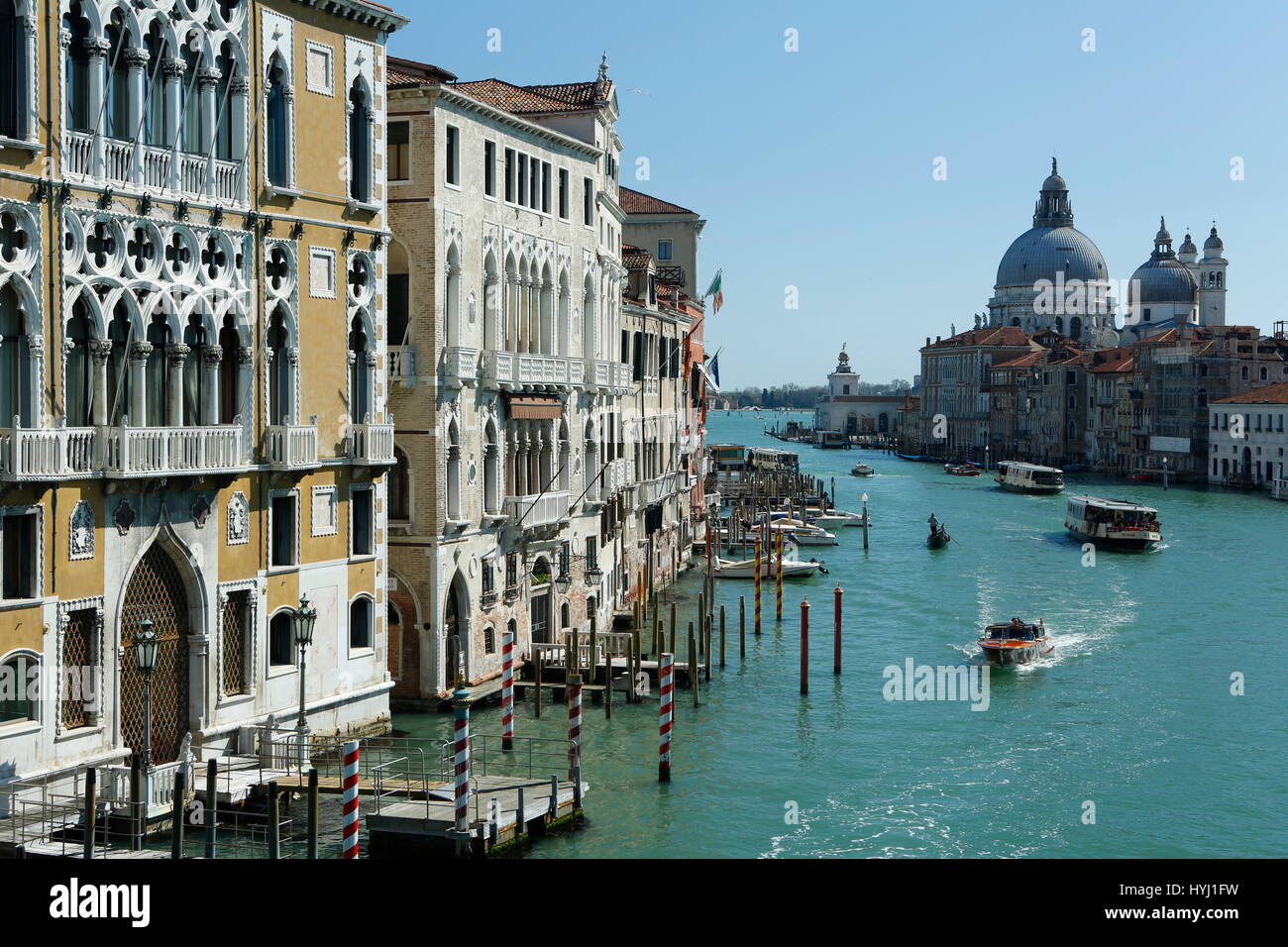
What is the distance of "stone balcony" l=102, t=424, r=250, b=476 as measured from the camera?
13.5 metres

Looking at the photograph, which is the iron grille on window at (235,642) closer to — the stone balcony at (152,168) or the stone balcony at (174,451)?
the stone balcony at (174,451)

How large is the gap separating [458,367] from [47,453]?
7.46 m

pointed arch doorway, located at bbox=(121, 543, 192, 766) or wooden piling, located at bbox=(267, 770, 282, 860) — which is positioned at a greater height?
pointed arch doorway, located at bbox=(121, 543, 192, 766)

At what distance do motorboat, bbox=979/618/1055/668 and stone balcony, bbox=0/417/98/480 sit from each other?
53.4 feet

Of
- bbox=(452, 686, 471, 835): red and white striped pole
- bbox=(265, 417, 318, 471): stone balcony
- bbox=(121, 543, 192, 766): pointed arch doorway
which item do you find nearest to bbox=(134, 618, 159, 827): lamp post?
bbox=(121, 543, 192, 766): pointed arch doorway

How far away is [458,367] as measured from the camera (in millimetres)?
19734

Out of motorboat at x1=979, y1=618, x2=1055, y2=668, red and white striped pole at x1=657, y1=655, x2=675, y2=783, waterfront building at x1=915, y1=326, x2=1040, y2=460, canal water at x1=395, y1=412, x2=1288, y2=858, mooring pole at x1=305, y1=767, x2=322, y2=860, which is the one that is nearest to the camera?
mooring pole at x1=305, y1=767, x2=322, y2=860

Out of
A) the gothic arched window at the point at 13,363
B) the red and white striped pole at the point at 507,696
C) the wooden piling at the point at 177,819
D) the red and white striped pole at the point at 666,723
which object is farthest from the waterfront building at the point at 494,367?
the wooden piling at the point at 177,819

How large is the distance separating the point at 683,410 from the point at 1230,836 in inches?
895

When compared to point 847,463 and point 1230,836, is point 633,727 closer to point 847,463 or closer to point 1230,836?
point 1230,836

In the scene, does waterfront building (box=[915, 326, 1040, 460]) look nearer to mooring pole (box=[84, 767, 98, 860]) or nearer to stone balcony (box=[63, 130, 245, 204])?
stone balcony (box=[63, 130, 245, 204])

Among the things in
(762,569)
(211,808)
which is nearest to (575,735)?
(211,808)

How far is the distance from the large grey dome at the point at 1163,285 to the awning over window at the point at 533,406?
109350mm
